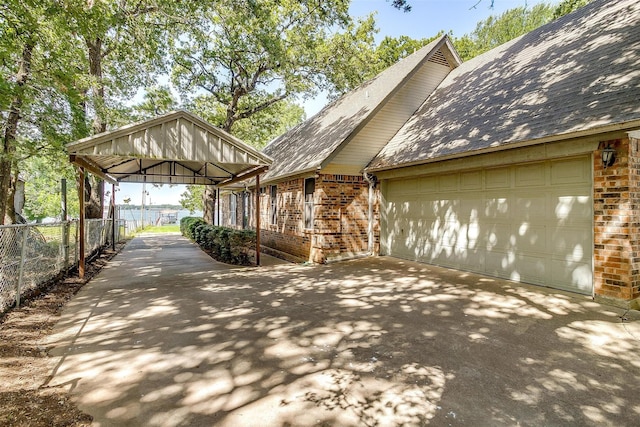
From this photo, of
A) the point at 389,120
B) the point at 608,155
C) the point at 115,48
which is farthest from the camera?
the point at 115,48

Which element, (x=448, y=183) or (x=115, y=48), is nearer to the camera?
(x=448, y=183)

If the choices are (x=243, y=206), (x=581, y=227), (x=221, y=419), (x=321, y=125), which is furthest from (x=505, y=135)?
(x=243, y=206)

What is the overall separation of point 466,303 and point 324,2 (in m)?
13.1

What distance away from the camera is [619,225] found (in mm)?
5145

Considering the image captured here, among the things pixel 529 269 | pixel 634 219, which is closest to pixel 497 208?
pixel 529 269

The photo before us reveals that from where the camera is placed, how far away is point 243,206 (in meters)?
18.5

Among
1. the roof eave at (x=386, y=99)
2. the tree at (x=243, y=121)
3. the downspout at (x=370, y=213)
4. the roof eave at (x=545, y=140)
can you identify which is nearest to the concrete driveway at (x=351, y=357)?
the roof eave at (x=545, y=140)

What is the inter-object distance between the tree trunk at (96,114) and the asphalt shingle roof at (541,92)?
9232 millimetres

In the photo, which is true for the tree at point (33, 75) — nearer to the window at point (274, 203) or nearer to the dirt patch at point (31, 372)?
the dirt patch at point (31, 372)

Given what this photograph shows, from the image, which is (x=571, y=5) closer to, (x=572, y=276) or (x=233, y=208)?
(x=572, y=276)

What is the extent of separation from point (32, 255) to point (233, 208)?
49.0ft

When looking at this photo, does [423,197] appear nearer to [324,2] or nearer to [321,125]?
→ [321,125]

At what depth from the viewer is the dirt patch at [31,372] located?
2.62 meters

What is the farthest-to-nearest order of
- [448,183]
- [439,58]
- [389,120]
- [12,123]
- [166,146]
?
[439,58]
[389,120]
[12,123]
[448,183]
[166,146]
